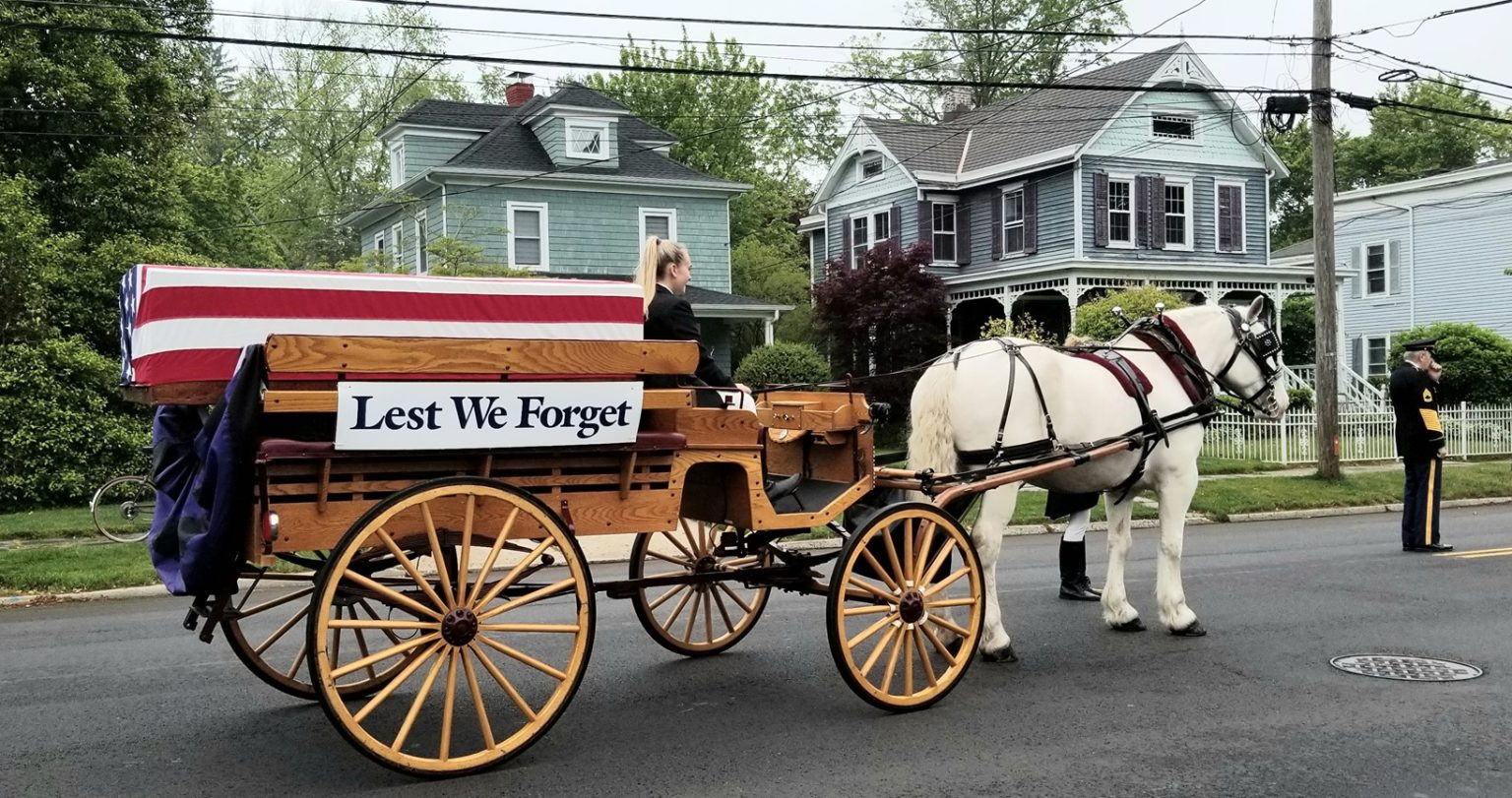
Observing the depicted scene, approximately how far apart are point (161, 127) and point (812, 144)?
103 feet

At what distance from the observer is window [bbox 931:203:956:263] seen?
31.7m

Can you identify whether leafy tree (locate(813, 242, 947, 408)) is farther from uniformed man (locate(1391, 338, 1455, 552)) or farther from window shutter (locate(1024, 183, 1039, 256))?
uniformed man (locate(1391, 338, 1455, 552))

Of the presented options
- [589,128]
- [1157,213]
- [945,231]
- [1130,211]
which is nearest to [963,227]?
[945,231]

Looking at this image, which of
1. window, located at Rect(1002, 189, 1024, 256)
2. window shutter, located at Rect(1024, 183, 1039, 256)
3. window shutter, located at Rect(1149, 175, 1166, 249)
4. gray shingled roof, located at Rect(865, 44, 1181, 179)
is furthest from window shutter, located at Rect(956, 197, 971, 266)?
window shutter, located at Rect(1149, 175, 1166, 249)

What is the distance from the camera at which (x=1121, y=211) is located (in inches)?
1142

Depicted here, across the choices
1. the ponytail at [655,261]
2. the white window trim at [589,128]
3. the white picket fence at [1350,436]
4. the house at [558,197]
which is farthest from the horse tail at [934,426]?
the white window trim at [589,128]

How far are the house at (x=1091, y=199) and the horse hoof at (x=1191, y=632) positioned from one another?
19.3 m

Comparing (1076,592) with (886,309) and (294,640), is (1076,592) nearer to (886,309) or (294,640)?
(294,640)

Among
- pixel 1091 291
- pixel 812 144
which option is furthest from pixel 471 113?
pixel 812 144

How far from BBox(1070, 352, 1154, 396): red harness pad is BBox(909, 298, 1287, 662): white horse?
45mm

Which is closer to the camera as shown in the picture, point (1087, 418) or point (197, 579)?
point (197, 579)

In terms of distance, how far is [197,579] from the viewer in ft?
15.1

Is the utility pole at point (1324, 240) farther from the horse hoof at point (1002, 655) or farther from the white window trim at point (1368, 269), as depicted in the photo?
the white window trim at point (1368, 269)

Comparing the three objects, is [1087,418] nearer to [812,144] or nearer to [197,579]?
[197,579]
